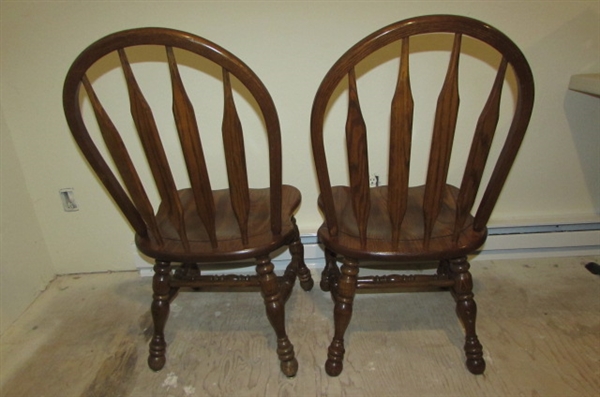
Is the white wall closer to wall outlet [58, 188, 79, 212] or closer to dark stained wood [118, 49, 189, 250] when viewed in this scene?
wall outlet [58, 188, 79, 212]

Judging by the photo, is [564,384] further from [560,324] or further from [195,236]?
[195,236]

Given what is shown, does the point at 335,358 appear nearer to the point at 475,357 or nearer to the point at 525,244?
the point at 475,357

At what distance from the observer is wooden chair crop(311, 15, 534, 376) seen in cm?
72

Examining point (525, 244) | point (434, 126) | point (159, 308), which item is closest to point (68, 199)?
point (159, 308)

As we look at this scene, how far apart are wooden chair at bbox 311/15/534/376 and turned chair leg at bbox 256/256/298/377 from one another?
0.11 m

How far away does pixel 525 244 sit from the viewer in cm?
146

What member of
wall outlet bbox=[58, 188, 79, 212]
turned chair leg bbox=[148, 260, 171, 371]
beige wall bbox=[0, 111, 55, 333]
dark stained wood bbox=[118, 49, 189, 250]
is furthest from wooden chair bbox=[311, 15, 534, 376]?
beige wall bbox=[0, 111, 55, 333]

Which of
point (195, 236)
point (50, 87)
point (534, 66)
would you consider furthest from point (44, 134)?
point (534, 66)

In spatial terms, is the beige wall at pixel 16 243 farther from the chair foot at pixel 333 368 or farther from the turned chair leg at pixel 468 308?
the turned chair leg at pixel 468 308

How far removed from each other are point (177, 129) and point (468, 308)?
2.85 feet

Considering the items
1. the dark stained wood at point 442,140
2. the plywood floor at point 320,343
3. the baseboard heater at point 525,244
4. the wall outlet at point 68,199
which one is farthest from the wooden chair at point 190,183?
the wall outlet at point 68,199

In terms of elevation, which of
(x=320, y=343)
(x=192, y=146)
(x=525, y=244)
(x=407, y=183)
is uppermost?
(x=192, y=146)

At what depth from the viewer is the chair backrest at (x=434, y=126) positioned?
70 centimetres

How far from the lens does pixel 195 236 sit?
99 centimetres
